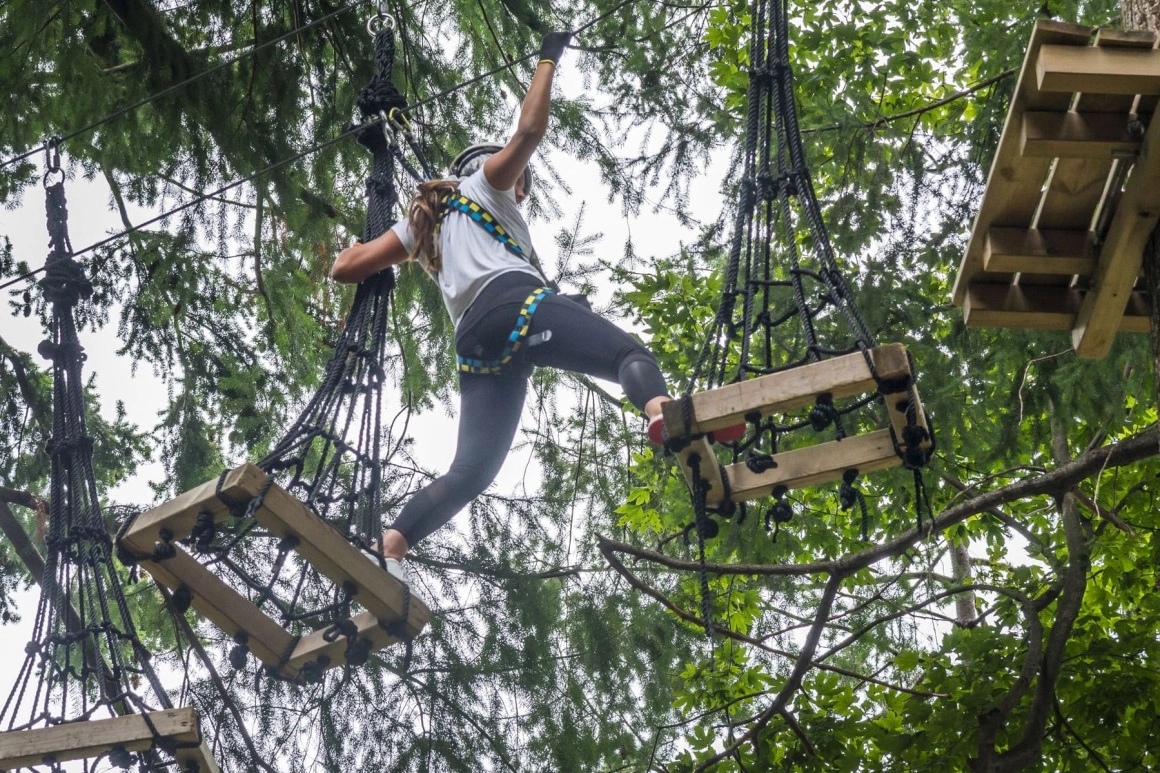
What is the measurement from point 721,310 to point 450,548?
284cm

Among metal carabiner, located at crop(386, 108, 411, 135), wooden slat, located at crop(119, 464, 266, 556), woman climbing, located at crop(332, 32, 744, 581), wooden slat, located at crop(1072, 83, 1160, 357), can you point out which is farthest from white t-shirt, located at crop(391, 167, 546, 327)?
wooden slat, located at crop(1072, 83, 1160, 357)

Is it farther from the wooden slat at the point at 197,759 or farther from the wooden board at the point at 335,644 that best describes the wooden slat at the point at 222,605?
the wooden slat at the point at 197,759

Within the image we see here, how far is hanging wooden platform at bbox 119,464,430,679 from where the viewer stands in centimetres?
322

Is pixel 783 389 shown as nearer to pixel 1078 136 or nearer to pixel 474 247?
pixel 1078 136

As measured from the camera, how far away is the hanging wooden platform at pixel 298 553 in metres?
3.22

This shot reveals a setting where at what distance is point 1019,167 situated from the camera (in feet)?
9.85

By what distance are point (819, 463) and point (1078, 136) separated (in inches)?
31.4

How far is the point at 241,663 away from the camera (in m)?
3.51

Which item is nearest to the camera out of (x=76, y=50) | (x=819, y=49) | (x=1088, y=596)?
(x=76, y=50)

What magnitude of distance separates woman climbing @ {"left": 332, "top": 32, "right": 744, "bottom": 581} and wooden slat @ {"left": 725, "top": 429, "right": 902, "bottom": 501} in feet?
1.80

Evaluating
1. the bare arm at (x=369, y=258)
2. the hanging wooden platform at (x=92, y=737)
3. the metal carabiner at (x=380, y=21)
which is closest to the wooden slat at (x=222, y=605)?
the hanging wooden platform at (x=92, y=737)

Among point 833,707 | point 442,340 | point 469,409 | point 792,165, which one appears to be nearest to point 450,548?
point 442,340

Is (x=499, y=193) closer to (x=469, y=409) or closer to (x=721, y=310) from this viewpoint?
(x=469, y=409)

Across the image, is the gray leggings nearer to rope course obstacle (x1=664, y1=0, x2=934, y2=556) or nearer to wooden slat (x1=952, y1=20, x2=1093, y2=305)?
rope course obstacle (x1=664, y1=0, x2=934, y2=556)
